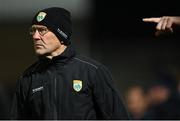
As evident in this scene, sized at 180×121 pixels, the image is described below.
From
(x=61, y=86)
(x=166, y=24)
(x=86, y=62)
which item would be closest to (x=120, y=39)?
(x=86, y=62)

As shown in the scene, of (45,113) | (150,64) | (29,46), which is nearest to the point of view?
(45,113)

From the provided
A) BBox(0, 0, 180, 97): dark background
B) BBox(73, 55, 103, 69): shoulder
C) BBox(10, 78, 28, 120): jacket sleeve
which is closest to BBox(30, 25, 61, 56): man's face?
BBox(73, 55, 103, 69): shoulder

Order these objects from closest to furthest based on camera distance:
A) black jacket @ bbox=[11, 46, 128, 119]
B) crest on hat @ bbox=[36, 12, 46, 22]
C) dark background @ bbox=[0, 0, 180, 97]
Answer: black jacket @ bbox=[11, 46, 128, 119] < crest on hat @ bbox=[36, 12, 46, 22] < dark background @ bbox=[0, 0, 180, 97]

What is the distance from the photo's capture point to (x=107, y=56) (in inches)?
508

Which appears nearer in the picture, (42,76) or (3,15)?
(42,76)

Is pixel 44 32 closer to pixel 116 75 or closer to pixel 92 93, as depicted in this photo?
pixel 92 93

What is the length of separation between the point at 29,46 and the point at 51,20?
20.6ft

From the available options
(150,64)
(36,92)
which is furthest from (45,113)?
(150,64)

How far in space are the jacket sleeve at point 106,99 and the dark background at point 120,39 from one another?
219 inches

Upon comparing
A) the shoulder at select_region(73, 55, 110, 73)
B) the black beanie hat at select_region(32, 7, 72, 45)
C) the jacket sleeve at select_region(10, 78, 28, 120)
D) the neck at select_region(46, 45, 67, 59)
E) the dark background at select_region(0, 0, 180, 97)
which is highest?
the black beanie hat at select_region(32, 7, 72, 45)

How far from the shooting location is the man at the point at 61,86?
6762mm

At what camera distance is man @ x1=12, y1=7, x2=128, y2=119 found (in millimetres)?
6762

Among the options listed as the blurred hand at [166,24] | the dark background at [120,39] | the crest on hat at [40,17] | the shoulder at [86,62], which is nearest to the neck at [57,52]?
the shoulder at [86,62]

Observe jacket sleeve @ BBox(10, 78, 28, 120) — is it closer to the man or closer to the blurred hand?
the man
